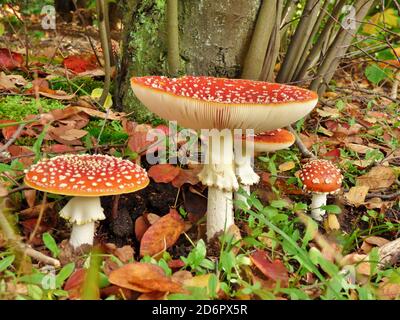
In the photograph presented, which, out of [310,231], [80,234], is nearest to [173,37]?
[80,234]

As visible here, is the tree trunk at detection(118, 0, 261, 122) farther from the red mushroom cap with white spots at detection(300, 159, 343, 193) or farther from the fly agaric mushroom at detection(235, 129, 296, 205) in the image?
the red mushroom cap with white spots at detection(300, 159, 343, 193)

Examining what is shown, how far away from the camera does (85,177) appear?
7.88 feet

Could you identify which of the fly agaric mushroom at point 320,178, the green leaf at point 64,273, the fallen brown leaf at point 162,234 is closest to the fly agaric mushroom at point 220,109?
the fallen brown leaf at point 162,234

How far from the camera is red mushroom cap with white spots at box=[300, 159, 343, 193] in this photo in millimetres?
3090

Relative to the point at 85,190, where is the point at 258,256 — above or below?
below

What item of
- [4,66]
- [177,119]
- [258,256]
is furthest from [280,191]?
[4,66]

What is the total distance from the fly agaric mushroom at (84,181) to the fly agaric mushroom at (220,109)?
1.30 ft

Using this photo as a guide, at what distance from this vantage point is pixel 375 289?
8.02ft

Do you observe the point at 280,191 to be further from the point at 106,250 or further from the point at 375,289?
the point at 106,250

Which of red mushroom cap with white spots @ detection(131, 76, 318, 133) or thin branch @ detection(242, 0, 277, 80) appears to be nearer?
red mushroom cap with white spots @ detection(131, 76, 318, 133)

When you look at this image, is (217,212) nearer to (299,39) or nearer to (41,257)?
(41,257)

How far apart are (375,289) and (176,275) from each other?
41.6 inches

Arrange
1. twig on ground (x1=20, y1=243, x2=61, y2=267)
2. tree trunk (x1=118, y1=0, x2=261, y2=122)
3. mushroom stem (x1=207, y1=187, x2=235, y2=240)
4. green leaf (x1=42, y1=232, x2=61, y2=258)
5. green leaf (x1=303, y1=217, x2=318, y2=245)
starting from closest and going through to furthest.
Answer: twig on ground (x1=20, y1=243, x2=61, y2=267) → green leaf (x1=42, y1=232, x2=61, y2=258) → green leaf (x1=303, y1=217, x2=318, y2=245) → mushroom stem (x1=207, y1=187, x2=235, y2=240) → tree trunk (x1=118, y1=0, x2=261, y2=122)

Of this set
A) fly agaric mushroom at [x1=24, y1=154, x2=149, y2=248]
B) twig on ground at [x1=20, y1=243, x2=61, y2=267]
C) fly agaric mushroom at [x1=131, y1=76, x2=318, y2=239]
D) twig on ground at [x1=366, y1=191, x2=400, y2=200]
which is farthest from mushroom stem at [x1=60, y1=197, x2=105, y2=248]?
twig on ground at [x1=366, y1=191, x2=400, y2=200]
